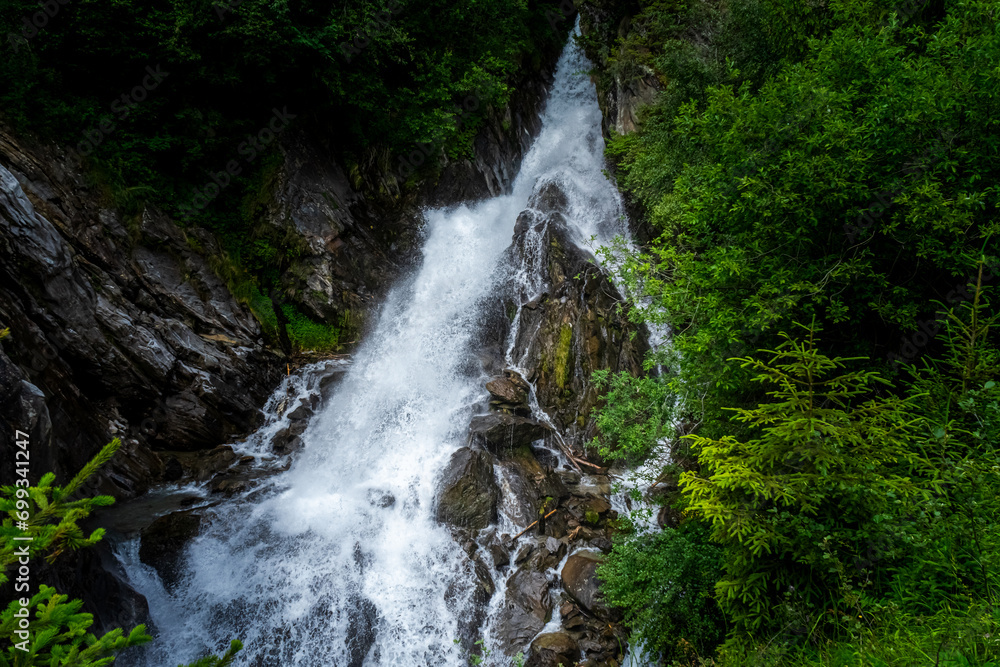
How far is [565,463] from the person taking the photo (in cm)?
1017

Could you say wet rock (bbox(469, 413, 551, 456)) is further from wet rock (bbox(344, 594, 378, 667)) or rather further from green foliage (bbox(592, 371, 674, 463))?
wet rock (bbox(344, 594, 378, 667))

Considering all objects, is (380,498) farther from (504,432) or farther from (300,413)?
(300,413)

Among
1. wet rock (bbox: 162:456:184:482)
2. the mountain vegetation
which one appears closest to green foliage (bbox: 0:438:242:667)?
the mountain vegetation

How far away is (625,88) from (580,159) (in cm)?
288

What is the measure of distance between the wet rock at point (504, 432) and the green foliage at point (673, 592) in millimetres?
4168

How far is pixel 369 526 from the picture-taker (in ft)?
28.1

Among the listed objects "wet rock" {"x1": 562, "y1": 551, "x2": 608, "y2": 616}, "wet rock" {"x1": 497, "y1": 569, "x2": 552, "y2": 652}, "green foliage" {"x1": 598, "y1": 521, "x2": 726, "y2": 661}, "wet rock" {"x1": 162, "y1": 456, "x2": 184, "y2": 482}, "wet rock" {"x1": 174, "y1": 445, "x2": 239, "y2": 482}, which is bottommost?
"wet rock" {"x1": 562, "y1": 551, "x2": 608, "y2": 616}

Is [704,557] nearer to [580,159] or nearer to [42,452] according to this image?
[42,452]

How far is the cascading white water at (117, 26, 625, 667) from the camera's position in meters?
6.91

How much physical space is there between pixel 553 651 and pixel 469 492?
321 centimetres

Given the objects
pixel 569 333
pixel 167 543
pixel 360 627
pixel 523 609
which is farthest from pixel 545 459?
pixel 167 543

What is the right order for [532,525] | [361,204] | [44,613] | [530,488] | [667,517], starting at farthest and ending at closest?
[361,204], [530,488], [532,525], [667,517], [44,613]

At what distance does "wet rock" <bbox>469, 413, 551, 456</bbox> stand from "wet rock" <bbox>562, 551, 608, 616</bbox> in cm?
278

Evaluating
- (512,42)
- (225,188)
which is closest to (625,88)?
(512,42)
